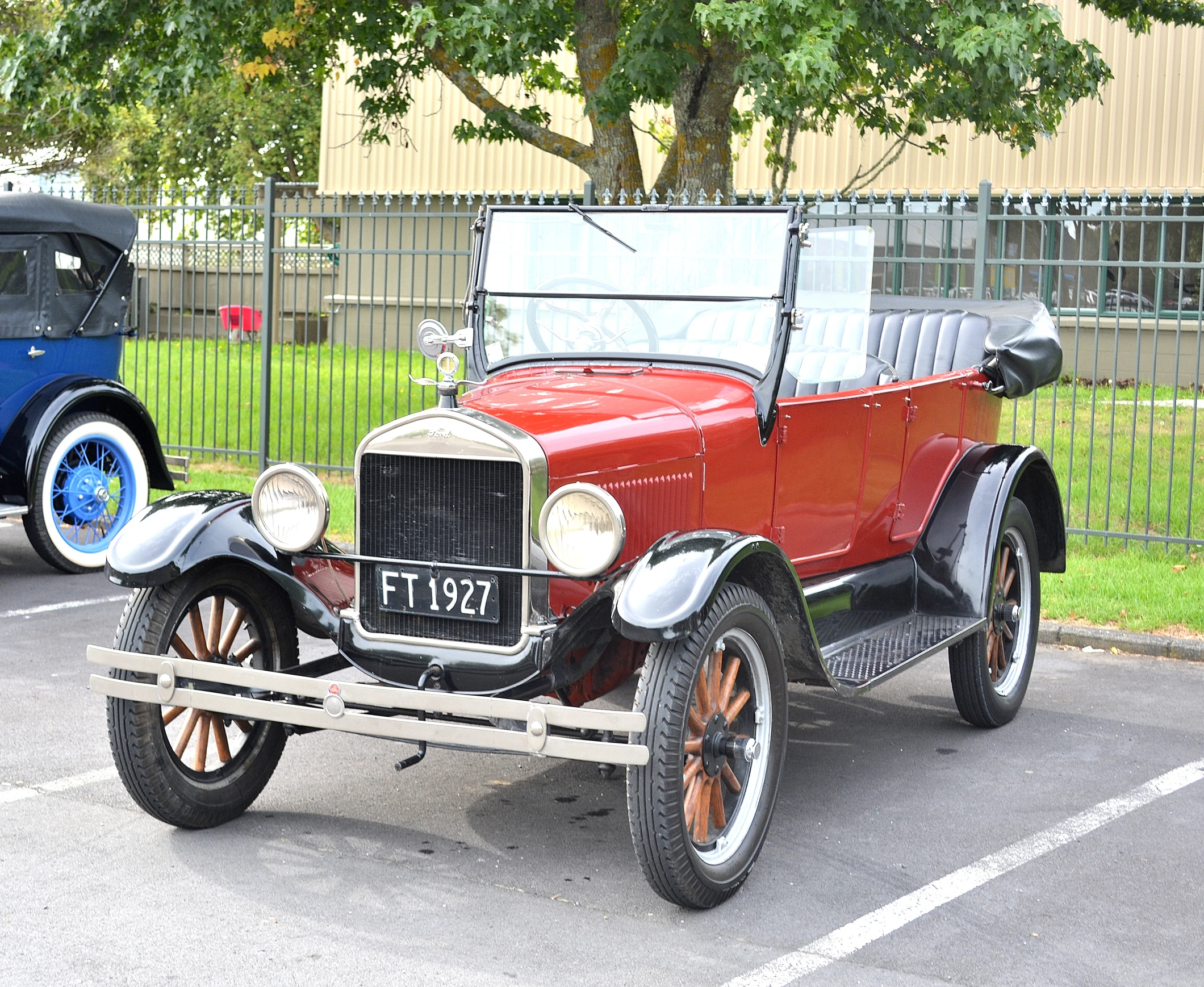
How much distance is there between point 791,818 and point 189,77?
896 centimetres

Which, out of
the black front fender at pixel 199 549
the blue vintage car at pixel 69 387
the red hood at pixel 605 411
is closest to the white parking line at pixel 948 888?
the red hood at pixel 605 411

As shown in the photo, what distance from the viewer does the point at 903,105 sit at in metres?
12.4

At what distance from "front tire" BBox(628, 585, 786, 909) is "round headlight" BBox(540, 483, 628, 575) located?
0.99 ft

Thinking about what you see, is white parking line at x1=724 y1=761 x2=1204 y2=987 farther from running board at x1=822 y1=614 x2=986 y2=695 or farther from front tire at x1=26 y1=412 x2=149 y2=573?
front tire at x1=26 y1=412 x2=149 y2=573

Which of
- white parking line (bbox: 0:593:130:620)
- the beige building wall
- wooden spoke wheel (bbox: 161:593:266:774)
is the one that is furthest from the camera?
the beige building wall

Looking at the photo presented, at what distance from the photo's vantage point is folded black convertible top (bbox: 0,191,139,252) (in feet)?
26.7

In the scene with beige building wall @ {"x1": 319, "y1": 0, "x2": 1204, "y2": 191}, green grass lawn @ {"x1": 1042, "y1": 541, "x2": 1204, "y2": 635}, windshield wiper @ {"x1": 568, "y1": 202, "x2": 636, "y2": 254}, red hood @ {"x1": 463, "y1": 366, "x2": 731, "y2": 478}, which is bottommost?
green grass lawn @ {"x1": 1042, "y1": 541, "x2": 1204, "y2": 635}

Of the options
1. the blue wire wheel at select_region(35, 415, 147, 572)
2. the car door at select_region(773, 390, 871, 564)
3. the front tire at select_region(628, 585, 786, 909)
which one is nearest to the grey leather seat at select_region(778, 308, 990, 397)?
the car door at select_region(773, 390, 871, 564)

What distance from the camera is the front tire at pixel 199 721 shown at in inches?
164

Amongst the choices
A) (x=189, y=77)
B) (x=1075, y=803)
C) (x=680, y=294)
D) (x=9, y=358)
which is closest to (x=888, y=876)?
(x=1075, y=803)

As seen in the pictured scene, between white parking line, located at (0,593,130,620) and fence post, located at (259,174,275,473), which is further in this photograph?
fence post, located at (259,174,275,473)

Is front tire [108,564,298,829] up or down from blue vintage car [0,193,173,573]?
down

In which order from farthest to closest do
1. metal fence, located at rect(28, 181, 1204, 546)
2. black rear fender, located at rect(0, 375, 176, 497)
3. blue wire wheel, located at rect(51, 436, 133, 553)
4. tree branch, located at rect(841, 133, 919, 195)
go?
tree branch, located at rect(841, 133, 919, 195), metal fence, located at rect(28, 181, 1204, 546), blue wire wheel, located at rect(51, 436, 133, 553), black rear fender, located at rect(0, 375, 176, 497)

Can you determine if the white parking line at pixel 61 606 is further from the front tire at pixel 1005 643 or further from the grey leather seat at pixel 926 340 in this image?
the front tire at pixel 1005 643
